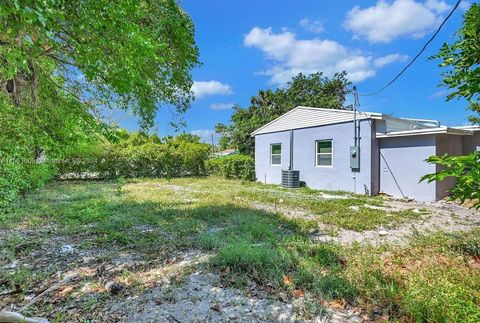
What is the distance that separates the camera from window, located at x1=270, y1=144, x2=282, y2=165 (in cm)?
1378

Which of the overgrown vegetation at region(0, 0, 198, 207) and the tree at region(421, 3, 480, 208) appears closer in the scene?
the tree at region(421, 3, 480, 208)

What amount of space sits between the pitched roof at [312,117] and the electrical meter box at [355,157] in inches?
45.1

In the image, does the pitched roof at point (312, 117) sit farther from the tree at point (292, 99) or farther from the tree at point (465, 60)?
the tree at point (292, 99)

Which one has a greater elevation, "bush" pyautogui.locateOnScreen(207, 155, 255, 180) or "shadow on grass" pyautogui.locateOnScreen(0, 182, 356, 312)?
"bush" pyautogui.locateOnScreen(207, 155, 255, 180)

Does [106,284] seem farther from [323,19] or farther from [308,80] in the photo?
[308,80]

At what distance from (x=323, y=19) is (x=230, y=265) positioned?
8.27m

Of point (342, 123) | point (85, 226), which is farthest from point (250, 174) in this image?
point (85, 226)

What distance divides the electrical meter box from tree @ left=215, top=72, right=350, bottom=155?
495 inches

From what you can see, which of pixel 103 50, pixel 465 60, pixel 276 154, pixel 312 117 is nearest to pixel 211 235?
pixel 103 50

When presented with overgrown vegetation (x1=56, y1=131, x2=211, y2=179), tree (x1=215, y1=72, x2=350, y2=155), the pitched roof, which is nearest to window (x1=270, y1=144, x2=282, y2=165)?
the pitched roof

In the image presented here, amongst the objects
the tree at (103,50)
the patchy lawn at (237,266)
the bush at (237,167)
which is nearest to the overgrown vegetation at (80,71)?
the tree at (103,50)

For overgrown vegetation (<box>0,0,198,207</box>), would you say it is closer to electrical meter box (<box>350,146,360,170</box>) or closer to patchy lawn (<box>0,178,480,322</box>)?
patchy lawn (<box>0,178,480,322</box>)

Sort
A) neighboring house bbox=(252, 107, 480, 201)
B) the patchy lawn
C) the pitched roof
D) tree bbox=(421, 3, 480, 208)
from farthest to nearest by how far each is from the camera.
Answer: the pitched roof
neighboring house bbox=(252, 107, 480, 201)
tree bbox=(421, 3, 480, 208)
the patchy lawn

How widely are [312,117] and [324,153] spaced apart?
1685 millimetres
